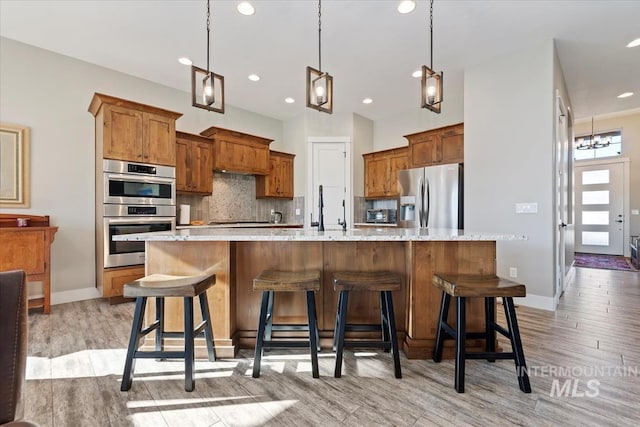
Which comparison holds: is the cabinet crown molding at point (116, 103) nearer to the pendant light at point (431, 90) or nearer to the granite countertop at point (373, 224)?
the pendant light at point (431, 90)

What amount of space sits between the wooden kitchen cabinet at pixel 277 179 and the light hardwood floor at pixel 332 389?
142 inches

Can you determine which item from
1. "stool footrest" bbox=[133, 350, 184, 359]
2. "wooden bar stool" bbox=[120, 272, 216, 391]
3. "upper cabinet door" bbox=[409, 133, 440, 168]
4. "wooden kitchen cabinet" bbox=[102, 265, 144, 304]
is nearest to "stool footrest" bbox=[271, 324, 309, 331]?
"wooden bar stool" bbox=[120, 272, 216, 391]

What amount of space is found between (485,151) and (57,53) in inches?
213

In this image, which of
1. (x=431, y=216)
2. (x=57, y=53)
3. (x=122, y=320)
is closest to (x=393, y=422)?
(x=122, y=320)

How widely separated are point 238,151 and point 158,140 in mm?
1436

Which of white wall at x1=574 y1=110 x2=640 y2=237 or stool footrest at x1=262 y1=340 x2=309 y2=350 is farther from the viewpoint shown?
white wall at x1=574 y1=110 x2=640 y2=237

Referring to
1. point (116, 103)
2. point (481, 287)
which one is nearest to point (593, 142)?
point (481, 287)

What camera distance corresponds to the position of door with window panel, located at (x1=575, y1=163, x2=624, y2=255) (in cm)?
713

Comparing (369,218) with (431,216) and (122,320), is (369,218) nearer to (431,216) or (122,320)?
(431,216)

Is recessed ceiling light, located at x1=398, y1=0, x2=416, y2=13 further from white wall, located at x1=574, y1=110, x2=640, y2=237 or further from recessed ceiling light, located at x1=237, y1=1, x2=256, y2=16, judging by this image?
white wall, located at x1=574, y1=110, x2=640, y2=237

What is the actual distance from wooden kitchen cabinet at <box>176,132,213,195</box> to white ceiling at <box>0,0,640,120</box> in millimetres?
850

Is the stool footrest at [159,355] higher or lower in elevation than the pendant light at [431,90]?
lower

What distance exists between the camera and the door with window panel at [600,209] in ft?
23.4

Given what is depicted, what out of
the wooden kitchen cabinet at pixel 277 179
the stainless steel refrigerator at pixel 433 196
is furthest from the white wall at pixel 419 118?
the wooden kitchen cabinet at pixel 277 179
